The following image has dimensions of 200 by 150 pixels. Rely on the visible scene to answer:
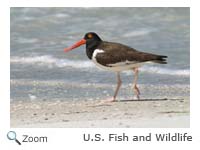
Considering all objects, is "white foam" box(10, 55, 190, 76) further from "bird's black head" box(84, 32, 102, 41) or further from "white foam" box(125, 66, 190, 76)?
"bird's black head" box(84, 32, 102, 41)

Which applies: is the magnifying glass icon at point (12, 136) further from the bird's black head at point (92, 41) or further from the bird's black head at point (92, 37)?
the bird's black head at point (92, 37)

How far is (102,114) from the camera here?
7137 millimetres

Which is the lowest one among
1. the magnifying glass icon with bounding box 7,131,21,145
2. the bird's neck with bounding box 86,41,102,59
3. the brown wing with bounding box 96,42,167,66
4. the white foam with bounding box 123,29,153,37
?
the magnifying glass icon with bounding box 7,131,21,145

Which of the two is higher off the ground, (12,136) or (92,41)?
(92,41)

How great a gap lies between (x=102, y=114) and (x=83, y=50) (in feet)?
7.11

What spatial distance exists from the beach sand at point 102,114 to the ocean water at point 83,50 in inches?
10.3

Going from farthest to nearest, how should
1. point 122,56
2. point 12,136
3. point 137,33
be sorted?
1. point 137,33
2. point 122,56
3. point 12,136

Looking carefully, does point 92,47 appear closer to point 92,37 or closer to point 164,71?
point 92,37

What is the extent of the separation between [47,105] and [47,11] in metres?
2.76

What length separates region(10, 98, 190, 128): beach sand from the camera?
6.91 m

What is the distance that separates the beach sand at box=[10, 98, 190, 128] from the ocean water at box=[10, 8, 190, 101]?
0.26 m

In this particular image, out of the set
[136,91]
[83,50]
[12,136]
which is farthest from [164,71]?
[12,136]

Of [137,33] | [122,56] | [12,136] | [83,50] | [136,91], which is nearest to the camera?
[12,136]

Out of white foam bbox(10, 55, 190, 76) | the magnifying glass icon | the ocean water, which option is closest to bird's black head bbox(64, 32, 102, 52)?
the ocean water
